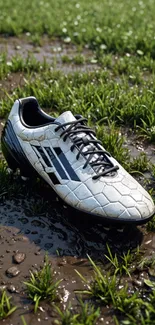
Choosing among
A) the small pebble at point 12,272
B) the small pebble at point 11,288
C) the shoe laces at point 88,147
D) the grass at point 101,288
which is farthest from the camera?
the shoe laces at point 88,147

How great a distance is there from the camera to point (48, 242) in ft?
10.4

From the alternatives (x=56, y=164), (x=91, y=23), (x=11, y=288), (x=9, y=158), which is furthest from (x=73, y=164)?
(x=91, y=23)

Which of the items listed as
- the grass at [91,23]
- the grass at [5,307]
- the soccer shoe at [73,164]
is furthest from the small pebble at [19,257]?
the grass at [91,23]

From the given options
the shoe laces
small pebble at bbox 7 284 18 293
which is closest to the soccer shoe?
the shoe laces

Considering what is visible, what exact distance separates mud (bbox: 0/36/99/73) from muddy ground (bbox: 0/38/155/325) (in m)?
2.75

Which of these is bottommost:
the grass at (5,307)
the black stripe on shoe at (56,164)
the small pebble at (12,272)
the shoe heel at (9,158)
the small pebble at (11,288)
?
the small pebble at (12,272)

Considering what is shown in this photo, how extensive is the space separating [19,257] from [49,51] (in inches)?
168

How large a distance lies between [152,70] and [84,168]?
2970mm

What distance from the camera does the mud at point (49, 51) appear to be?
20.2 ft

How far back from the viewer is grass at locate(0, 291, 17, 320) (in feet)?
8.59

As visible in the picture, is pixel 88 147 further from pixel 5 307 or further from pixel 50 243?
pixel 5 307

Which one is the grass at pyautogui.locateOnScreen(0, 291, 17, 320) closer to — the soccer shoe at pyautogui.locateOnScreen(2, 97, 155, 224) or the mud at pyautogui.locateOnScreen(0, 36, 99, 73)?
the soccer shoe at pyautogui.locateOnScreen(2, 97, 155, 224)

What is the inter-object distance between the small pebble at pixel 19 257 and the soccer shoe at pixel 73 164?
1.49 feet

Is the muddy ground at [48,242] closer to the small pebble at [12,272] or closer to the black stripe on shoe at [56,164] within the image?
the small pebble at [12,272]
